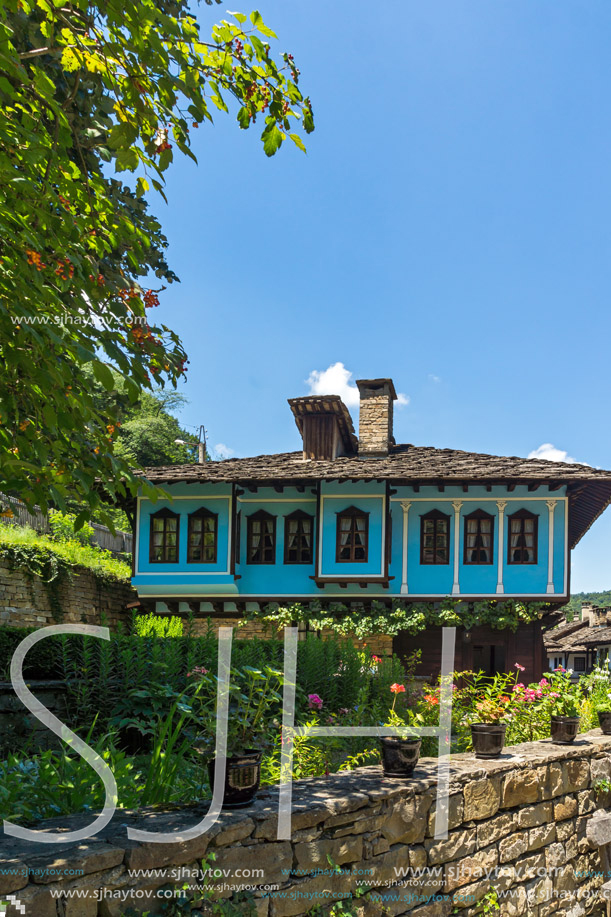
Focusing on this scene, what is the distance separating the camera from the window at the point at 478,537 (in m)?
17.3

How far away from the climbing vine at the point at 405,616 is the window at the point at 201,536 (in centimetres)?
185

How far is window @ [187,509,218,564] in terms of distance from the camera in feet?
58.5

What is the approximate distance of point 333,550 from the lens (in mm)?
17422

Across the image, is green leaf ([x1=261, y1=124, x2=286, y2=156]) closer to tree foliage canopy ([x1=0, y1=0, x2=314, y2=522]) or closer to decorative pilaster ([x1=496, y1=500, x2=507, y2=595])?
tree foliage canopy ([x1=0, y1=0, x2=314, y2=522])

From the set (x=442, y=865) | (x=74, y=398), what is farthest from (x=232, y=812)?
(x=74, y=398)

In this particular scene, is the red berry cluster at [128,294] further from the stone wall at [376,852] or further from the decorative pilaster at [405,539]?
the decorative pilaster at [405,539]

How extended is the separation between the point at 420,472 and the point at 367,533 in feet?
6.25

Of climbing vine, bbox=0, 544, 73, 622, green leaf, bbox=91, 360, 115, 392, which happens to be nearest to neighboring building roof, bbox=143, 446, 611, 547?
climbing vine, bbox=0, 544, 73, 622

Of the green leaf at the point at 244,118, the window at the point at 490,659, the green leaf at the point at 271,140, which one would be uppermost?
the green leaf at the point at 244,118

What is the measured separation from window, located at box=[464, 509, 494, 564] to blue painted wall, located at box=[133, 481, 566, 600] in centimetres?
14

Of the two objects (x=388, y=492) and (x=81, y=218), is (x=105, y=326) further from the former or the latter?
(x=388, y=492)

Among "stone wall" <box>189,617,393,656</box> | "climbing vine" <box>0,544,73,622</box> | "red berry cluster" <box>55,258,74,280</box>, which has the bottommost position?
"stone wall" <box>189,617,393,656</box>

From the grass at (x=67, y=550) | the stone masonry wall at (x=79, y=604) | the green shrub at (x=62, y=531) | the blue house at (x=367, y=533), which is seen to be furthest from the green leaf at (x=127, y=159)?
the green shrub at (x=62, y=531)

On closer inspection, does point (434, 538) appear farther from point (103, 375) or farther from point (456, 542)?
point (103, 375)
